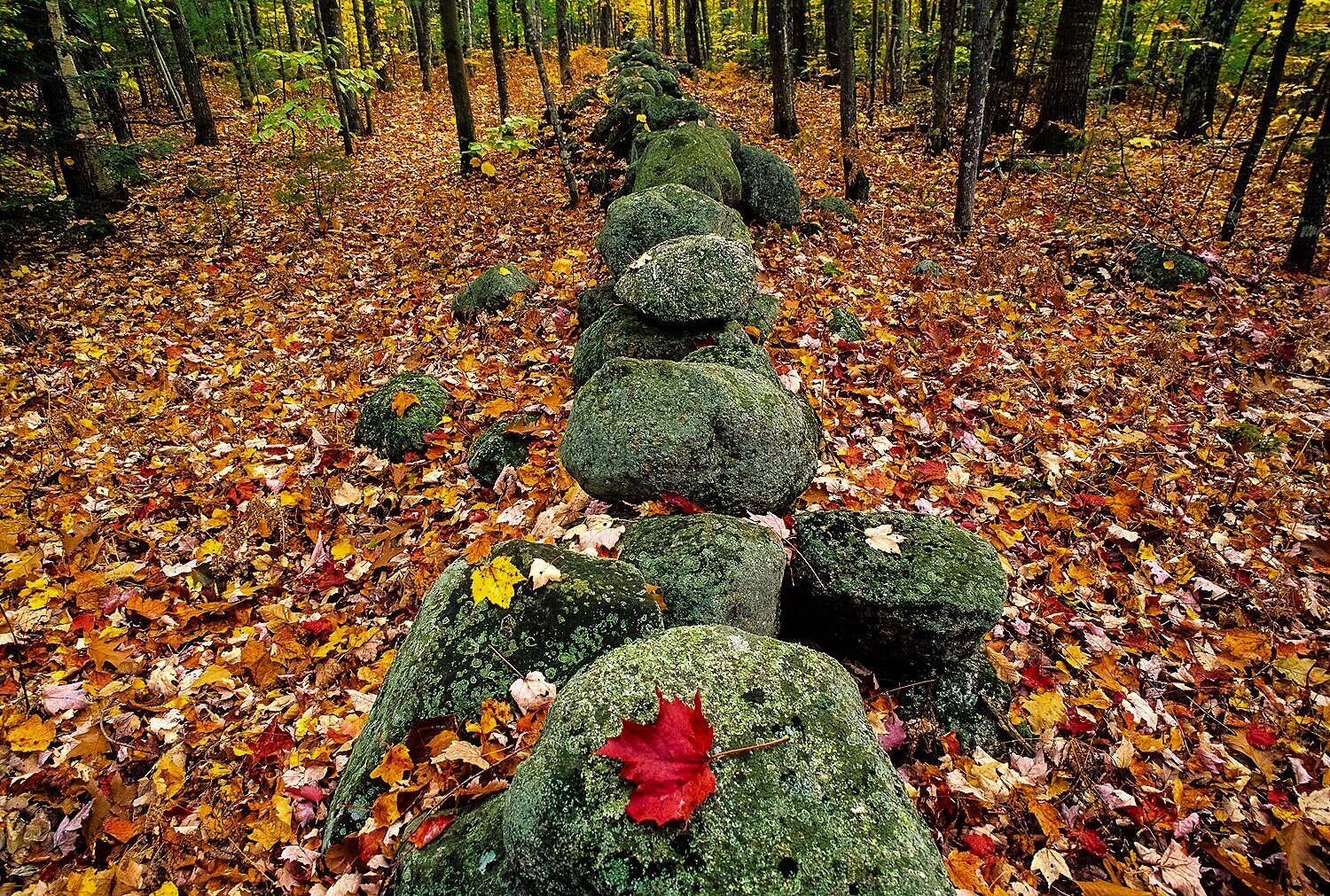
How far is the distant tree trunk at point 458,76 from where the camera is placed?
10320 millimetres

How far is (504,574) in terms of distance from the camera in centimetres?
304

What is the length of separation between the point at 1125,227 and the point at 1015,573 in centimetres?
769

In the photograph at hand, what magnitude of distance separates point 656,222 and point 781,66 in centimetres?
830

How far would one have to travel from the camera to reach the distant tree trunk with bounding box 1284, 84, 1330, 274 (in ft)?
24.0

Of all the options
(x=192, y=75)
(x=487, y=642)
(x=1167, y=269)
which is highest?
(x=192, y=75)

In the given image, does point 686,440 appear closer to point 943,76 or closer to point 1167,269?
point 1167,269

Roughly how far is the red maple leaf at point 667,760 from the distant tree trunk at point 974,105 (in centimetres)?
908

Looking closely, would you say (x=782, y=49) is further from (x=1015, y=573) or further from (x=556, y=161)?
(x=1015, y=573)

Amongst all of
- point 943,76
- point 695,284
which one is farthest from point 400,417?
point 943,76

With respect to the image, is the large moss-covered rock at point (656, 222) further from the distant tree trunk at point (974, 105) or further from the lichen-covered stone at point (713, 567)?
the lichen-covered stone at point (713, 567)

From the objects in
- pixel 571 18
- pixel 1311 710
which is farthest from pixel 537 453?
pixel 571 18

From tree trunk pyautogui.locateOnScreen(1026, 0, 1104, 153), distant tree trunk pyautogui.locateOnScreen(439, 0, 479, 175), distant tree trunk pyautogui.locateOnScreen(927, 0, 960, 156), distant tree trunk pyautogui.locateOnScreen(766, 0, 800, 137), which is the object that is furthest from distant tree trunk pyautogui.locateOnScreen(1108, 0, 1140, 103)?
distant tree trunk pyautogui.locateOnScreen(439, 0, 479, 175)

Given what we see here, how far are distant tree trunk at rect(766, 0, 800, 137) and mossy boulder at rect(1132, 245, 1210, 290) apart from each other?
7.83 meters

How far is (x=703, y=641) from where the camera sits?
218 centimetres
